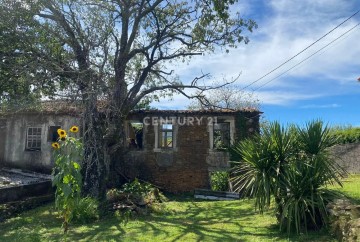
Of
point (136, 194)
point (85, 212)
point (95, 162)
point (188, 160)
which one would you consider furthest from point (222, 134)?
point (85, 212)

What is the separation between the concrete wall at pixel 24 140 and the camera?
1683 cm

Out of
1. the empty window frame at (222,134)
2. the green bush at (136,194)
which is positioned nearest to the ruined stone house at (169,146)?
the empty window frame at (222,134)

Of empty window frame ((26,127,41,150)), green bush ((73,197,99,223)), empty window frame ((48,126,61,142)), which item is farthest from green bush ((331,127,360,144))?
empty window frame ((26,127,41,150))

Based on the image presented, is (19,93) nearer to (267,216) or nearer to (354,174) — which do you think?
(267,216)

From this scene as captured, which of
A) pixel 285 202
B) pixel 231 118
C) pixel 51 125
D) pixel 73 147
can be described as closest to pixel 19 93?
pixel 51 125

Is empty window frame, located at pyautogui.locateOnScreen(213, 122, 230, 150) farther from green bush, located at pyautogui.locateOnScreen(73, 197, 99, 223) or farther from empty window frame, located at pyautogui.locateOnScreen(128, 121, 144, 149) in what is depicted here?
green bush, located at pyautogui.locateOnScreen(73, 197, 99, 223)

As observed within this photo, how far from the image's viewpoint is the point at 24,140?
1723 cm

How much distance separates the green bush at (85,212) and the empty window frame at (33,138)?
8323 mm

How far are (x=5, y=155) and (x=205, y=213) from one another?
12.0 m

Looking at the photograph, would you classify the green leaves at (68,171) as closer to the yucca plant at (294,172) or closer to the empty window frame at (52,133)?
the yucca plant at (294,172)

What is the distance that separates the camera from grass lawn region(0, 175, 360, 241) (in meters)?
7.78

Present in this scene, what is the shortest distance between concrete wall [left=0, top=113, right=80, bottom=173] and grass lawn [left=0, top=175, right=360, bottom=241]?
499 centimetres

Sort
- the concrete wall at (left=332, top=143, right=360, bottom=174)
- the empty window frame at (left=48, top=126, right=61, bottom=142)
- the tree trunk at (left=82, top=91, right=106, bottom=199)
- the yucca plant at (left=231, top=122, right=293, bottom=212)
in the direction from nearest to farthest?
the yucca plant at (left=231, top=122, right=293, bottom=212)
the tree trunk at (left=82, top=91, right=106, bottom=199)
the concrete wall at (left=332, top=143, right=360, bottom=174)
the empty window frame at (left=48, top=126, right=61, bottom=142)

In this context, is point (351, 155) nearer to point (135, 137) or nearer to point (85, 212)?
point (135, 137)
